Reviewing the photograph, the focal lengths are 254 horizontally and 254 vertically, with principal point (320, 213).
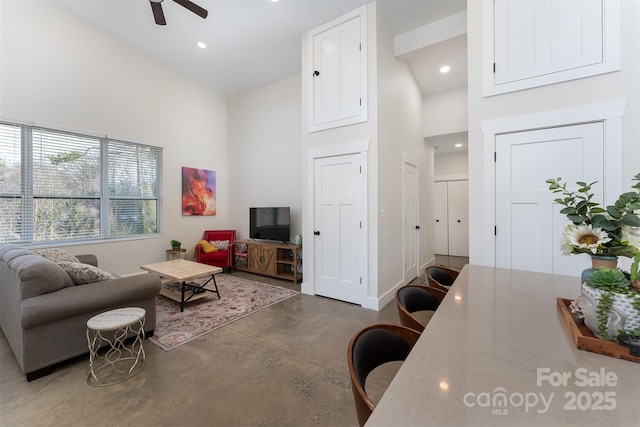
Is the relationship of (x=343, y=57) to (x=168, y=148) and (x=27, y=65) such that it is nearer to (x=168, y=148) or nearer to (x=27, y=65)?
(x=168, y=148)

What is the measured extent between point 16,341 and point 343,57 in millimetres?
4558

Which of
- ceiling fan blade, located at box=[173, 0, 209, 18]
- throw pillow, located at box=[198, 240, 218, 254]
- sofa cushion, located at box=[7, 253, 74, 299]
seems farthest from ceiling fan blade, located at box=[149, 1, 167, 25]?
throw pillow, located at box=[198, 240, 218, 254]

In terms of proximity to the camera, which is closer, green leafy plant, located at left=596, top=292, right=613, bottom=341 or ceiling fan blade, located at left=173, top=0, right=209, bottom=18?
green leafy plant, located at left=596, top=292, right=613, bottom=341

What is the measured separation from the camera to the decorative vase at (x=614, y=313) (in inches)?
30.8

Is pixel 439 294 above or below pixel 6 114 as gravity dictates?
below

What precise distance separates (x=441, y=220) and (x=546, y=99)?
5513 mm

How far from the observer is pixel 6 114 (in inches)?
131

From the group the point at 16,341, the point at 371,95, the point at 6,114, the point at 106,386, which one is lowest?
the point at 106,386

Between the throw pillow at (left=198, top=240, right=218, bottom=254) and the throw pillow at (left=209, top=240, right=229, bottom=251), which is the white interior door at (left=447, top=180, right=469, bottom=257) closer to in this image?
the throw pillow at (left=209, top=240, right=229, bottom=251)

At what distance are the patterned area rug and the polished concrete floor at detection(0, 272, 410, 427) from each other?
166mm

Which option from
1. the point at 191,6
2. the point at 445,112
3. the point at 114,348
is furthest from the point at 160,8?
the point at 445,112

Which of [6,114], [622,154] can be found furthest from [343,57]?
[6,114]

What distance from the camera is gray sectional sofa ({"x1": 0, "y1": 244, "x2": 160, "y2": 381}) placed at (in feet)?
6.36

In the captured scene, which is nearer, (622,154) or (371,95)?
(622,154)
